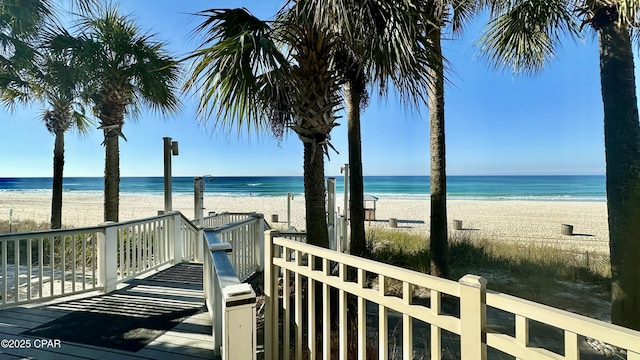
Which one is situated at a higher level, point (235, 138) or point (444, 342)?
point (235, 138)

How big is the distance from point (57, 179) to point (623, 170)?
1066cm

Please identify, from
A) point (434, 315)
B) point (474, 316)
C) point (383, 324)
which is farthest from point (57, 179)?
point (474, 316)

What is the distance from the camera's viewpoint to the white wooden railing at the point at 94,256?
3.37m

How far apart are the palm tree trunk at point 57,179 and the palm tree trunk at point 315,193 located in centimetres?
717

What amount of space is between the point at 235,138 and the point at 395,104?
5.55 ft

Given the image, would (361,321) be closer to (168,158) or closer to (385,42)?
(385,42)

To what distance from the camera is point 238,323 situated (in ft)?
4.50

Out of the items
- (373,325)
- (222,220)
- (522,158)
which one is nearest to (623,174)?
(373,325)

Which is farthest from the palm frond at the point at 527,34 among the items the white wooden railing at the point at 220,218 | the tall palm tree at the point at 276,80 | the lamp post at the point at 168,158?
the white wooden railing at the point at 220,218

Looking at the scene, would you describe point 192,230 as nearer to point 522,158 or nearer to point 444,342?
point 444,342

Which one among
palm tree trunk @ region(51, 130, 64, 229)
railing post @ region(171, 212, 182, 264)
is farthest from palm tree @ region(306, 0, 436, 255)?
palm tree trunk @ region(51, 130, 64, 229)

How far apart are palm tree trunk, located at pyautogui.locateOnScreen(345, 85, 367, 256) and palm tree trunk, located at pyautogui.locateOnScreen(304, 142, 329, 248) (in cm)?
227

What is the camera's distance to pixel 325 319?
198 centimetres

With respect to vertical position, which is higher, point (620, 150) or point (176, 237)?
point (620, 150)
